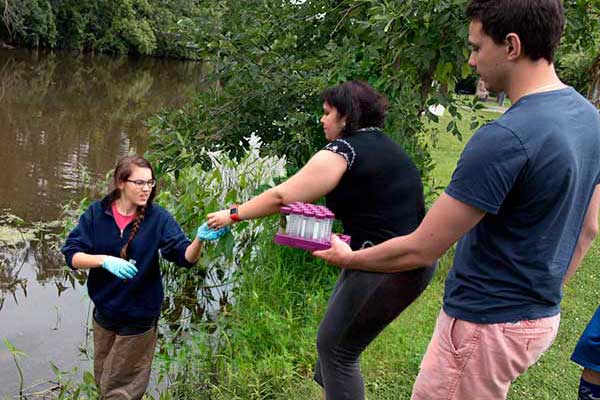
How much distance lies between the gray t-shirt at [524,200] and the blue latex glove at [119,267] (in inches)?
67.9

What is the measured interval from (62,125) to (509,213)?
13945 millimetres

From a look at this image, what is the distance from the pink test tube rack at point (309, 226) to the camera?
94.5 inches

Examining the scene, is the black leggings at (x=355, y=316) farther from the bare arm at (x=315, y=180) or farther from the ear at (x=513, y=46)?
the ear at (x=513, y=46)

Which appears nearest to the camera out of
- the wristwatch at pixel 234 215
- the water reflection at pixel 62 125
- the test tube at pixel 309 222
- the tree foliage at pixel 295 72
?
the test tube at pixel 309 222

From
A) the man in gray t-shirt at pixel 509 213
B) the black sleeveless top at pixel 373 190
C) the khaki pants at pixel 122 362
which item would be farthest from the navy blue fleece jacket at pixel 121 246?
the man in gray t-shirt at pixel 509 213

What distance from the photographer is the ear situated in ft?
5.24

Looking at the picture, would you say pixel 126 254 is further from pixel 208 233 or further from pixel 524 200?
pixel 524 200

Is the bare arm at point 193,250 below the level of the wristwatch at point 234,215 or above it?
below

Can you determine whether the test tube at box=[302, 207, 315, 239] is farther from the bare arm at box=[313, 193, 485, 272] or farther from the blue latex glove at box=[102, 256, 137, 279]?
the blue latex glove at box=[102, 256, 137, 279]

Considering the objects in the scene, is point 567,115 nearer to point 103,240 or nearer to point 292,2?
point 103,240

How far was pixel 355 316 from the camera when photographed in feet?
8.27

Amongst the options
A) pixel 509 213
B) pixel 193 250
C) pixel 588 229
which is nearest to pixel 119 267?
pixel 193 250

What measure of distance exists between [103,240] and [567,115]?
2.38 meters

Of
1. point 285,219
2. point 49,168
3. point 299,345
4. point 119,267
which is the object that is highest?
point 285,219
